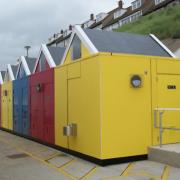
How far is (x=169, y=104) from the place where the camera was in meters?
11.6

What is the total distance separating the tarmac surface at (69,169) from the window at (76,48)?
4.02m

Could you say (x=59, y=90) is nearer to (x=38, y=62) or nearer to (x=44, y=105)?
(x=44, y=105)

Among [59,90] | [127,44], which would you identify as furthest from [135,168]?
[127,44]

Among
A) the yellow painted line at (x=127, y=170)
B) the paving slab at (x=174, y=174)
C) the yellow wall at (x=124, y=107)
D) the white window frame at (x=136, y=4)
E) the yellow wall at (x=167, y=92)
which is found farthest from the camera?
the white window frame at (x=136, y=4)

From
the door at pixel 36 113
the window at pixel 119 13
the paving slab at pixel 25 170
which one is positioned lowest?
the paving slab at pixel 25 170

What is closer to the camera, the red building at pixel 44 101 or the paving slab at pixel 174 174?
the paving slab at pixel 174 174

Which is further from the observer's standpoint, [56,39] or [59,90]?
[56,39]

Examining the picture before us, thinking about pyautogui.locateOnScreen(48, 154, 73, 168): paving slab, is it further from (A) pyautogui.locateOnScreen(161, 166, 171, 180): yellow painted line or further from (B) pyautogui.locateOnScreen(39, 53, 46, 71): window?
(B) pyautogui.locateOnScreen(39, 53, 46, 71): window

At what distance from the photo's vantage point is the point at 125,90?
10781 mm

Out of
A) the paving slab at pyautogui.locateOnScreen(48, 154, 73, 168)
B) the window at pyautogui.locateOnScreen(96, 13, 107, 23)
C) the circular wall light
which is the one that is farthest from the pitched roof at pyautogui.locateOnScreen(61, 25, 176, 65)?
the window at pyautogui.locateOnScreen(96, 13, 107, 23)

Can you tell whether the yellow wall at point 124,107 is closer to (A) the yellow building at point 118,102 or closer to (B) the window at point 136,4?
(A) the yellow building at point 118,102

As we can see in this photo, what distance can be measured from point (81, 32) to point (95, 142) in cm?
507

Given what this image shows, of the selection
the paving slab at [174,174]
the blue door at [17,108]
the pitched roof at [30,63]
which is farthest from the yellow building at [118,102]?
the pitched roof at [30,63]

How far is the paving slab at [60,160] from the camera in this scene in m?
10.9
